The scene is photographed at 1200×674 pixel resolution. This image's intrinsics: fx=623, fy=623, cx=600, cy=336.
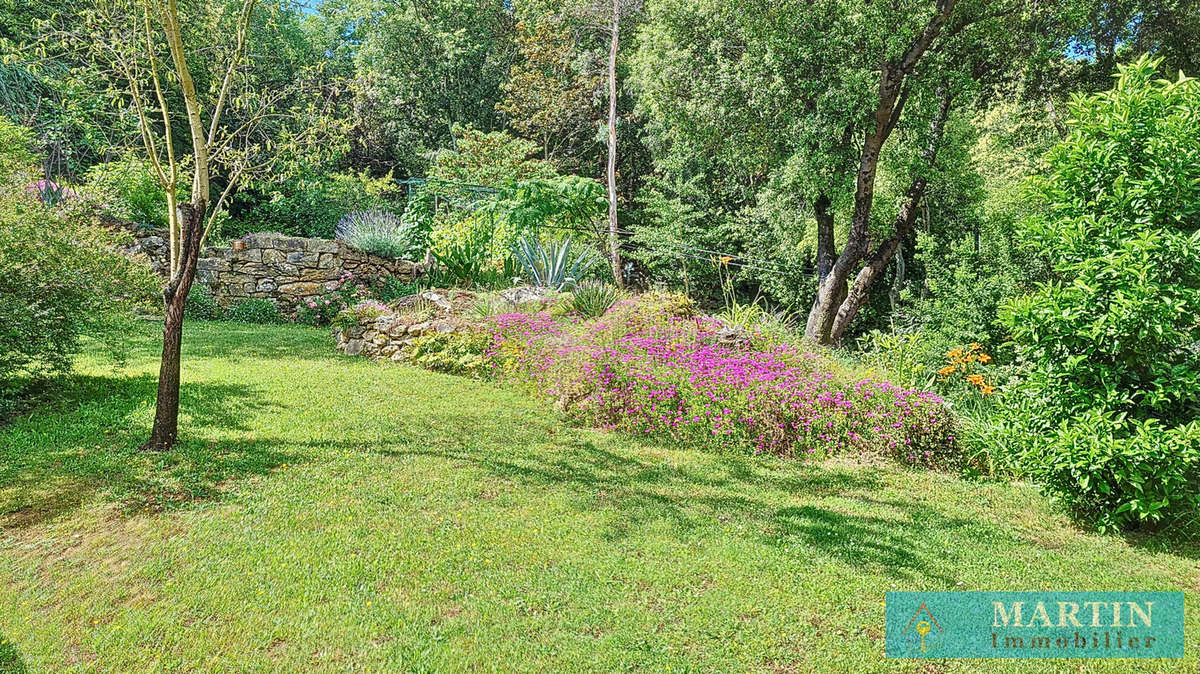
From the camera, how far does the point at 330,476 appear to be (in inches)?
155

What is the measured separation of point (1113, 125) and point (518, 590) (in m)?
4.11

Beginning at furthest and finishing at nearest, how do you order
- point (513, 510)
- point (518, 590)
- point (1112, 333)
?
point (513, 510) < point (1112, 333) < point (518, 590)

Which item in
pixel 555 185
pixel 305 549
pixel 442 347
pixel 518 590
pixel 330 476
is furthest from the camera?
pixel 555 185

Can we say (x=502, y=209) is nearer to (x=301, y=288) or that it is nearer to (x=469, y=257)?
(x=469, y=257)

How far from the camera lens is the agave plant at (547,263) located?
9.16 metres

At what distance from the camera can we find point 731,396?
5379mm

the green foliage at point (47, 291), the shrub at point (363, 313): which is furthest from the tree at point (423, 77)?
the green foliage at point (47, 291)

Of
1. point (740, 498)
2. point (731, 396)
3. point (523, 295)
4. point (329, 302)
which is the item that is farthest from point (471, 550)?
point (329, 302)

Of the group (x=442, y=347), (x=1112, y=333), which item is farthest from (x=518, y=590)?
(x=442, y=347)

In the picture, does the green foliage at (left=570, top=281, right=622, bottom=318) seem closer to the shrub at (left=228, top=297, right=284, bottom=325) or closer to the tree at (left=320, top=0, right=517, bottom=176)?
the shrub at (left=228, top=297, right=284, bottom=325)

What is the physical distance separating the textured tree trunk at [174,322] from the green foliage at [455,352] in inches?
127

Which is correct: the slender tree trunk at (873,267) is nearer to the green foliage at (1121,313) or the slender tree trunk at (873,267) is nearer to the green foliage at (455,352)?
the green foliage at (455,352)

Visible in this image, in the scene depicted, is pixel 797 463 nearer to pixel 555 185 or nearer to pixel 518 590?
pixel 518 590

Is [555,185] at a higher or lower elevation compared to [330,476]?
higher
